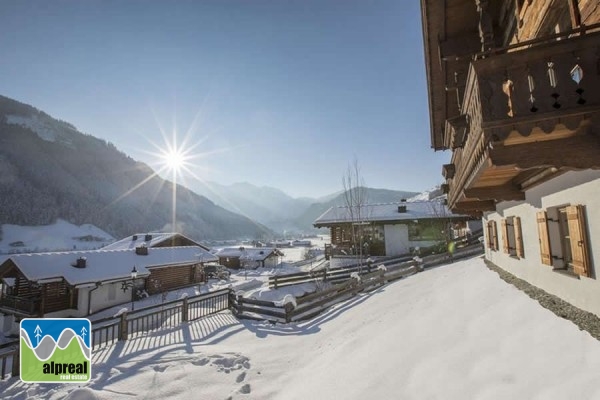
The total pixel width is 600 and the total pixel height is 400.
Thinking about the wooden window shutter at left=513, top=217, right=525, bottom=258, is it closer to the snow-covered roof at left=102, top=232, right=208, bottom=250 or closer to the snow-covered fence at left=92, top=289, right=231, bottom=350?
the snow-covered fence at left=92, top=289, right=231, bottom=350

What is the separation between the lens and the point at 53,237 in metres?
86.9

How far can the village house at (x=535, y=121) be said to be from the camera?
2.93 meters

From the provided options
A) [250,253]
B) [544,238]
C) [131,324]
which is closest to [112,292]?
[131,324]

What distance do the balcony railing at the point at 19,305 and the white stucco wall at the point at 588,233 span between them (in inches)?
1134

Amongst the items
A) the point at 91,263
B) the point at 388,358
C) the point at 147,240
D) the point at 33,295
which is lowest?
the point at 33,295

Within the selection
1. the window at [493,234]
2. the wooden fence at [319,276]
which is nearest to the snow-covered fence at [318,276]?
the wooden fence at [319,276]

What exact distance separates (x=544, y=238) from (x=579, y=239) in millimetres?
1406

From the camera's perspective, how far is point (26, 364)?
760 cm

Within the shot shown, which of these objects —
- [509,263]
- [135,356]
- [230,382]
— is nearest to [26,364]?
[135,356]

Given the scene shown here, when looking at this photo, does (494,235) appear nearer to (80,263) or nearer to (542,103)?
(542,103)

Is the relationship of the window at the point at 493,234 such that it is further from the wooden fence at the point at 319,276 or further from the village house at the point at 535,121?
the wooden fence at the point at 319,276

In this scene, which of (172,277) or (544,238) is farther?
(172,277)

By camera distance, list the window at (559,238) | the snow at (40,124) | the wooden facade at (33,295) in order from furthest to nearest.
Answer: the snow at (40,124)
the wooden facade at (33,295)
the window at (559,238)

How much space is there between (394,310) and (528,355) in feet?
18.2
